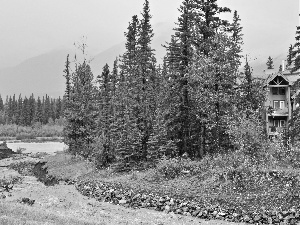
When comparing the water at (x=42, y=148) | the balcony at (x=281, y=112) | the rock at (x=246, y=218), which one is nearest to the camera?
the rock at (x=246, y=218)

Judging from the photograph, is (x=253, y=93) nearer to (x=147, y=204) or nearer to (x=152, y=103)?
(x=152, y=103)

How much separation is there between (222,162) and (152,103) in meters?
13.5

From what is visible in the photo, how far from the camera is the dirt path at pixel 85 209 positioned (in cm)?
2108

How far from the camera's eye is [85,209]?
2378cm

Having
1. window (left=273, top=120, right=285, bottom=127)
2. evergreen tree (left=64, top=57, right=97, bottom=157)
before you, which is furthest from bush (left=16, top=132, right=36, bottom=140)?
window (left=273, top=120, right=285, bottom=127)

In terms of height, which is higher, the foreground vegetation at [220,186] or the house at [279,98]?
the house at [279,98]

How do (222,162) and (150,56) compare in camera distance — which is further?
(150,56)

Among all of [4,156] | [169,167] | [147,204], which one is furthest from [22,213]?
[4,156]

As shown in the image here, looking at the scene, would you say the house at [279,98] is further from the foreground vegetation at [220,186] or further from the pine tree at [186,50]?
the foreground vegetation at [220,186]

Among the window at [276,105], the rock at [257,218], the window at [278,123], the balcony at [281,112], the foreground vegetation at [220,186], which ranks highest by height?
the window at [276,105]

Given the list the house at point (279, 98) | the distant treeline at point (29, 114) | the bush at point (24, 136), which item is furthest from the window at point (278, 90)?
the distant treeline at point (29, 114)

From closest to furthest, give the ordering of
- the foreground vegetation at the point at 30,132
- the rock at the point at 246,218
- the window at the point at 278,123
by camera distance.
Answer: the rock at the point at 246,218, the window at the point at 278,123, the foreground vegetation at the point at 30,132

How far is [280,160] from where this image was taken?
2830 centimetres

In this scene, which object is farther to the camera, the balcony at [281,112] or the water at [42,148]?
the water at [42,148]
